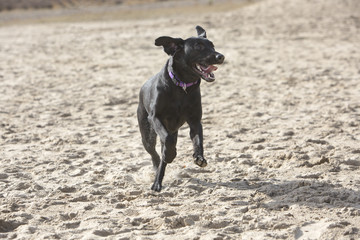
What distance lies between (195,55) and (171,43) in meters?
0.26

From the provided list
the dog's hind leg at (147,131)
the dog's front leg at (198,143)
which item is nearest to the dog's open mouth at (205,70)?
the dog's front leg at (198,143)

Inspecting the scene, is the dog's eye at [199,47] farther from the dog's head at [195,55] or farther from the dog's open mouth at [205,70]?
the dog's open mouth at [205,70]

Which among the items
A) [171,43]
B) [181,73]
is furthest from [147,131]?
[171,43]

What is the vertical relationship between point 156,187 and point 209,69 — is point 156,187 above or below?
below

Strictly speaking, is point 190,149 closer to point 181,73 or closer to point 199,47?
point 181,73

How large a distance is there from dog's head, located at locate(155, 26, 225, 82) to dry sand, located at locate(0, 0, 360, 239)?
1052 millimetres

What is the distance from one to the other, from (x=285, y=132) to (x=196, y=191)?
2.14 metres

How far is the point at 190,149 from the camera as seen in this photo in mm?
6477

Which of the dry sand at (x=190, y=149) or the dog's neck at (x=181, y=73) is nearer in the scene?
the dry sand at (x=190, y=149)

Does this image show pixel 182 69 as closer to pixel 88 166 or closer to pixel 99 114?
pixel 88 166

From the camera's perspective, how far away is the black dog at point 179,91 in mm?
4832

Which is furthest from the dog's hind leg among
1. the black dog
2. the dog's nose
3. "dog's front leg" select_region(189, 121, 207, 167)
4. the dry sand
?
the dog's nose

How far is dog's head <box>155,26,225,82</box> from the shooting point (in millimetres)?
4785

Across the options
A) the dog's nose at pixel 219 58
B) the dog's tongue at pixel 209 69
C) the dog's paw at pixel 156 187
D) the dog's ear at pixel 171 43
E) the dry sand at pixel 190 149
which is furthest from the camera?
the dog's paw at pixel 156 187
